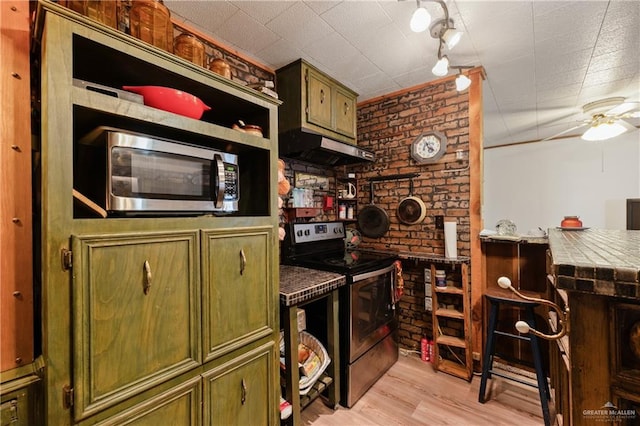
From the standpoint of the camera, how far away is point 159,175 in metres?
1.14

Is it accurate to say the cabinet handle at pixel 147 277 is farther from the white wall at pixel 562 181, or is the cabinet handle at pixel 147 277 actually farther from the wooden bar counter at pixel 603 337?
the white wall at pixel 562 181

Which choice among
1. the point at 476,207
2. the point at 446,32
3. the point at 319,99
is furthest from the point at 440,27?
the point at 476,207

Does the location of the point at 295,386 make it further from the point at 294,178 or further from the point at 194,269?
the point at 294,178

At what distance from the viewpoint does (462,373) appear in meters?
2.35

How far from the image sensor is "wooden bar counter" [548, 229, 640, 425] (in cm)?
62

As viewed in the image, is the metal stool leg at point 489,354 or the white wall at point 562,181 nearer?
the metal stool leg at point 489,354

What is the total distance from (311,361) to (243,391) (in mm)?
664

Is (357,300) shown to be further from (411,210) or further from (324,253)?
(411,210)

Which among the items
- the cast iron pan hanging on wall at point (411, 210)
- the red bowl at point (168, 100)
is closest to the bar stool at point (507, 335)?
the cast iron pan hanging on wall at point (411, 210)

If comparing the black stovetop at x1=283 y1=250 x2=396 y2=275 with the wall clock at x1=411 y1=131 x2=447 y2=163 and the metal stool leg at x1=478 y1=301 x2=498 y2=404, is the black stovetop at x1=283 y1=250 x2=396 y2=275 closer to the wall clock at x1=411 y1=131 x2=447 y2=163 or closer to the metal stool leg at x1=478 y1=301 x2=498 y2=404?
the metal stool leg at x1=478 y1=301 x2=498 y2=404

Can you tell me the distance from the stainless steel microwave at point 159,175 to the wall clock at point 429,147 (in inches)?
78.6

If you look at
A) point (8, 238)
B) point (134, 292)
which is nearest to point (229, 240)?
point (134, 292)

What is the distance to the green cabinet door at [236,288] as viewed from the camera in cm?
122

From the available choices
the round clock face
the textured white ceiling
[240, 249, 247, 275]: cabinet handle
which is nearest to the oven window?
[240, 249, 247, 275]: cabinet handle
